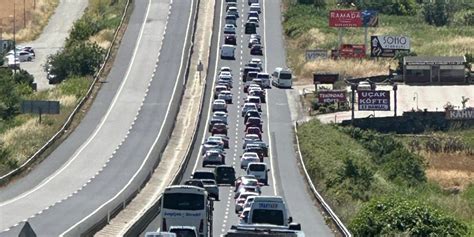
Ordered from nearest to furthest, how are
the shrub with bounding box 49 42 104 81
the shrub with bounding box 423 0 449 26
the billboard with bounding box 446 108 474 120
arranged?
the billboard with bounding box 446 108 474 120 → the shrub with bounding box 49 42 104 81 → the shrub with bounding box 423 0 449 26

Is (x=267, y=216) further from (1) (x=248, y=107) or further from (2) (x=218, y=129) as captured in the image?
(1) (x=248, y=107)

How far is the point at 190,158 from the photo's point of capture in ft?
338

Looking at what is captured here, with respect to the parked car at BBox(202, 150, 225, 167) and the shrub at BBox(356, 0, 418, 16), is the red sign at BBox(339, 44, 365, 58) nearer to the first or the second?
the shrub at BBox(356, 0, 418, 16)

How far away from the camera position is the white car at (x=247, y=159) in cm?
9938

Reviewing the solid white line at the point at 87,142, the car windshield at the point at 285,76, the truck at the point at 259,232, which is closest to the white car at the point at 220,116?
the solid white line at the point at 87,142

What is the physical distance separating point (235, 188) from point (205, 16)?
78.5 m

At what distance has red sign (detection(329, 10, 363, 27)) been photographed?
15062cm

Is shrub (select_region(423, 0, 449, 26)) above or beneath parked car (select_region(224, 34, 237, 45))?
above

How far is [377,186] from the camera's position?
87.4 m

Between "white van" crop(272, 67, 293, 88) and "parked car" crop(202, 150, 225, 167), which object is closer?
"parked car" crop(202, 150, 225, 167)

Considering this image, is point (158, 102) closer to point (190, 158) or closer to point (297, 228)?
point (190, 158)

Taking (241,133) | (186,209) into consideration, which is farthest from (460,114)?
(186,209)

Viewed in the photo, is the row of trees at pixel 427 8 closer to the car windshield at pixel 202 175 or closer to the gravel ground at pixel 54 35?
the gravel ground at pixel 54 35

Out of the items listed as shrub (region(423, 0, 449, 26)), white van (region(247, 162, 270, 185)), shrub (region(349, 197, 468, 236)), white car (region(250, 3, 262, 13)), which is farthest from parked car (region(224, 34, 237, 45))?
shrub (region(349, 197, 468, 236))
